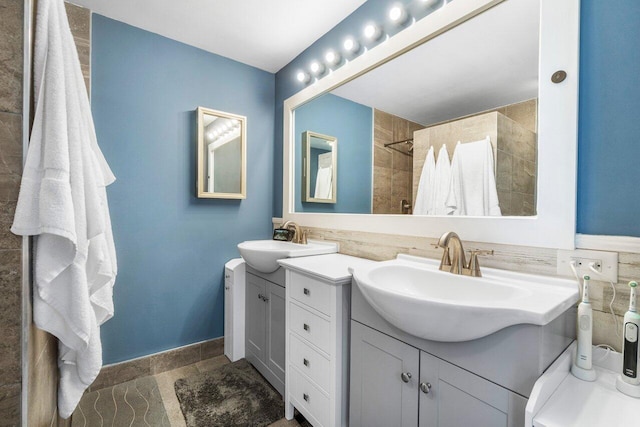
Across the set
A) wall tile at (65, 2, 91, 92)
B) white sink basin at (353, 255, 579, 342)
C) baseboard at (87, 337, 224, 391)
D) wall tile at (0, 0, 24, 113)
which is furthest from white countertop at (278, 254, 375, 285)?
wall tile at (65, 2, 91, 92)

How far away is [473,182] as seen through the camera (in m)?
1.24

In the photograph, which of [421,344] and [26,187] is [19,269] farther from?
[421,344]

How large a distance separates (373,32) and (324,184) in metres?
1.00

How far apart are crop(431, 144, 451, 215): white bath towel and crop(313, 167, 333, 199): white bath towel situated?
820 millimetres

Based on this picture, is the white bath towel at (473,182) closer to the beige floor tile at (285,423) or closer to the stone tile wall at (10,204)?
the beige floor tile at (285,423)

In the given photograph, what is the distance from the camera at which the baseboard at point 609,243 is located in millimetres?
834

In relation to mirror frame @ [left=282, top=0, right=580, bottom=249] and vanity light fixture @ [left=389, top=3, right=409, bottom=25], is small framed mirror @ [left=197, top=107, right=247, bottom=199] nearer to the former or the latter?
vanity light fixture @ [left=389, top=3, right=409, bottom=25]

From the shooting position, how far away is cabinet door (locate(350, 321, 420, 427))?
977mm

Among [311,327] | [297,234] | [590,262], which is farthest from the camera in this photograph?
[297,234]

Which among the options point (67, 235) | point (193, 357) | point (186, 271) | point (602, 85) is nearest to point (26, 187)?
point (67, 235)

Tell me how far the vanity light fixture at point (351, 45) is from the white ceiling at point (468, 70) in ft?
0.70

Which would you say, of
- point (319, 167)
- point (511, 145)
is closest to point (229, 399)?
point (319, 167)

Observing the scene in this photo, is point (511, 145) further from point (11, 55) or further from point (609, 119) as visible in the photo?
point (11, 55)

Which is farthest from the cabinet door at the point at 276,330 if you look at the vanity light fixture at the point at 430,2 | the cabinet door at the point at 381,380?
the vanity light fixture at the point at 430,2
